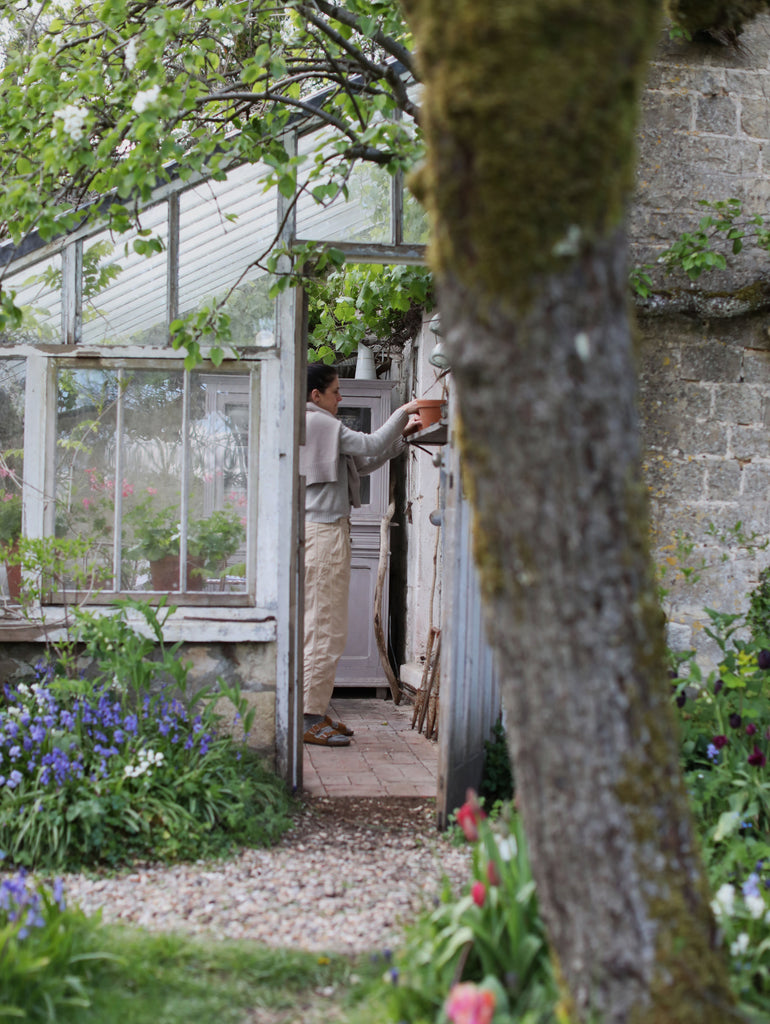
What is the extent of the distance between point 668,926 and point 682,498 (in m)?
2.99

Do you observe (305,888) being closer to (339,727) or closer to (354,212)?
(339,727)

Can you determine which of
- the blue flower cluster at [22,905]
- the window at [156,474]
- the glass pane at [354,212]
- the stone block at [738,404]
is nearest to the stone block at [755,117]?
the stone block at [738,404]

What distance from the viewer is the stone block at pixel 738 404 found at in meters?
4.46

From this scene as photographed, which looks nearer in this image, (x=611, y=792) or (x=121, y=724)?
(x=611, y=792)

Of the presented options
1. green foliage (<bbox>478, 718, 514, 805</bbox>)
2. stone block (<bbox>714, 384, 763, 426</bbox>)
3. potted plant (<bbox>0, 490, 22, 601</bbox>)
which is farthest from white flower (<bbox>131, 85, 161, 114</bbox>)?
green foliage (<bbox>478, 718, 514, 805</bbox>)

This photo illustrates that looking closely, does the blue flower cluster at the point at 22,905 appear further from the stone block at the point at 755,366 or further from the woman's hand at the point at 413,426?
the stone block at the point at 755,366

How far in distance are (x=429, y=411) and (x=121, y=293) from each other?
160 centimetres

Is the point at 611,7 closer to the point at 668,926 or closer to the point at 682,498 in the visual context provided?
the point at 668,926

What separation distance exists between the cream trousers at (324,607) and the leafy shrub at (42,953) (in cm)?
276

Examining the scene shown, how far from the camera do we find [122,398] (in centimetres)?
429

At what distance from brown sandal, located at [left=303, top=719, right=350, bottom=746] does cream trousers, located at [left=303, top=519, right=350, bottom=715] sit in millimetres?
86

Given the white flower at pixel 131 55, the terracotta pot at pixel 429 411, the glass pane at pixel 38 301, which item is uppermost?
the white flower at pixel 131 55

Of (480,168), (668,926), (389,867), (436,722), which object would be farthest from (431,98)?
(436,722)

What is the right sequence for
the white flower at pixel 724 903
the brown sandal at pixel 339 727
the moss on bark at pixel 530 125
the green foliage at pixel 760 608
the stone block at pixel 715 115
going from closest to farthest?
1. the moss on bark at pixel 530 125
2. the white flower at pixel 724 903
3. the green foliage at pixel 760 608
4. the stone block at pixel 715 115
5. the brown sandal at pixel 339 727
